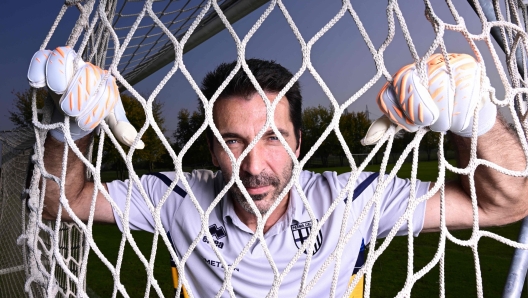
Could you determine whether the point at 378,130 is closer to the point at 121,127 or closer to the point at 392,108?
the point at 392,108

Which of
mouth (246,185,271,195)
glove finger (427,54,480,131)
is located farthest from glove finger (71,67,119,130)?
glove finger (427,54,480,131)

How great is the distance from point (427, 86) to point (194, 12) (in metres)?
1.59

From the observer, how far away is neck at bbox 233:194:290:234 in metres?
1.73

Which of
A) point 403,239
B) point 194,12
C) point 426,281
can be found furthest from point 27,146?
point 403,239

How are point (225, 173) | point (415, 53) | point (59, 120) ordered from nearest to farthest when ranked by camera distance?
point (415, 53) → point (59, 120) → point (225, 173)

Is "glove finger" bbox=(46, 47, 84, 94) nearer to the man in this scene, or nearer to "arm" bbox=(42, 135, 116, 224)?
the man

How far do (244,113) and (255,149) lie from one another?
157mm

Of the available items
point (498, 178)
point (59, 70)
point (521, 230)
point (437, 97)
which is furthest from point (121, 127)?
point (521, 230)

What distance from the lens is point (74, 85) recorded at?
108 centimetres

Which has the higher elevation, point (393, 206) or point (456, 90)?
point (456, 90)

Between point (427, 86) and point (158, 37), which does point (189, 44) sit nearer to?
point (158, 37)

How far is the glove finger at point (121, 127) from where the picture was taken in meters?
1.21

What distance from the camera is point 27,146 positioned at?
2.17 meters

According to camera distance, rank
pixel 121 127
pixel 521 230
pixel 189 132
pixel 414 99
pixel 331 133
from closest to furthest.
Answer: pixel 414 99
pixel 121 127
pixel 521 230
pixel 189 132
pixel 331 133
